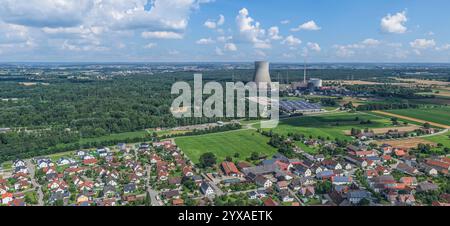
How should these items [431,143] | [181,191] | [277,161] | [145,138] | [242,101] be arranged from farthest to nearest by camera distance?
[242,101]
[145,138]
[431,143]
[277,161]
[181,191]

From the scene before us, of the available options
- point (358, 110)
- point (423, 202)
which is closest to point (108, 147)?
point (423, 202)

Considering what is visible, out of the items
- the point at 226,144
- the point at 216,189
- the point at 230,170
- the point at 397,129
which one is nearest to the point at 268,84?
the point at 397,129

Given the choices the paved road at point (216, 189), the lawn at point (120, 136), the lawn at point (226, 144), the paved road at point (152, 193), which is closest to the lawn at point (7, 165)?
the lawn at point (120, 136)

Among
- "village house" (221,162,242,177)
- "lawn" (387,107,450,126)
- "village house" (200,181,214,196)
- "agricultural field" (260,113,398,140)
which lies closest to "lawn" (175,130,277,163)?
"village house" (221,162,242,177)

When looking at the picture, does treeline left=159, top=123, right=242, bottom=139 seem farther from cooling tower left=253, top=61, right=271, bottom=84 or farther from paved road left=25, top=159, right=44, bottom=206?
cooling tower left=253, top=61, right=271, bottom=84

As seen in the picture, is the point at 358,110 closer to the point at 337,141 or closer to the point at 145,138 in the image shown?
the point at 337,141
